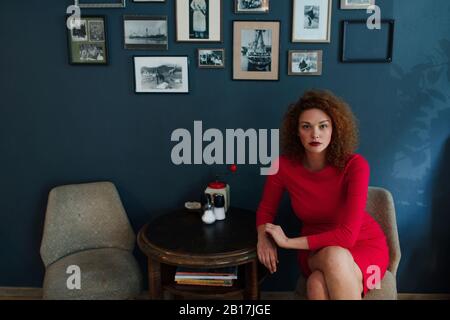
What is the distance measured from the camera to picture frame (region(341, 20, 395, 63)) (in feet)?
6.66

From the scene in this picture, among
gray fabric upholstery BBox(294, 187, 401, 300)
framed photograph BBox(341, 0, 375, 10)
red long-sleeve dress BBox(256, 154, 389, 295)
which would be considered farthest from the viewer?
framed photograph BBox(341, 0, 375, 10)

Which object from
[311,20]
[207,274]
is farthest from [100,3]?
[207,274]

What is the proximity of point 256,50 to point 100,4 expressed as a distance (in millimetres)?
825

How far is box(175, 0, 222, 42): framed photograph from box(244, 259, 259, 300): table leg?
113cm

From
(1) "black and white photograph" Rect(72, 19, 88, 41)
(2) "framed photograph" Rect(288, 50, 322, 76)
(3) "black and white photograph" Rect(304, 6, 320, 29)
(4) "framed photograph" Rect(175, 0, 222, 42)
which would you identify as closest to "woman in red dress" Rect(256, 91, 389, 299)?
(2) "framed photograph" Rect(288, 50, 322, 76)

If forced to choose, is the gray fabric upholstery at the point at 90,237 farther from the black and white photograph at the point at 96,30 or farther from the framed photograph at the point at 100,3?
the framed photograph at the point at 100,3

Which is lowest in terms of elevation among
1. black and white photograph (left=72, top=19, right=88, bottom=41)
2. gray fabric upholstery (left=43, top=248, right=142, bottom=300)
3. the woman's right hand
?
gray fabric upholstery (left=43, top=248, right=142, bottom=300)

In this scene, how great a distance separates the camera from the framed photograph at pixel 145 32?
206 cm

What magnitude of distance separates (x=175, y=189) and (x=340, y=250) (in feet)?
3.36

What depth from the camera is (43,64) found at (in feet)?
7.00

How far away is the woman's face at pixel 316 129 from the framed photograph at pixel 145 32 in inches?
33.7

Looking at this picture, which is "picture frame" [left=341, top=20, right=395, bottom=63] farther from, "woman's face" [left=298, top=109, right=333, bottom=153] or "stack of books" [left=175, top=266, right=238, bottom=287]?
"stack of books" [left=175, top=266, right=238, bottom=287]

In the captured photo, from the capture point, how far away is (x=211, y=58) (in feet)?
6.84
